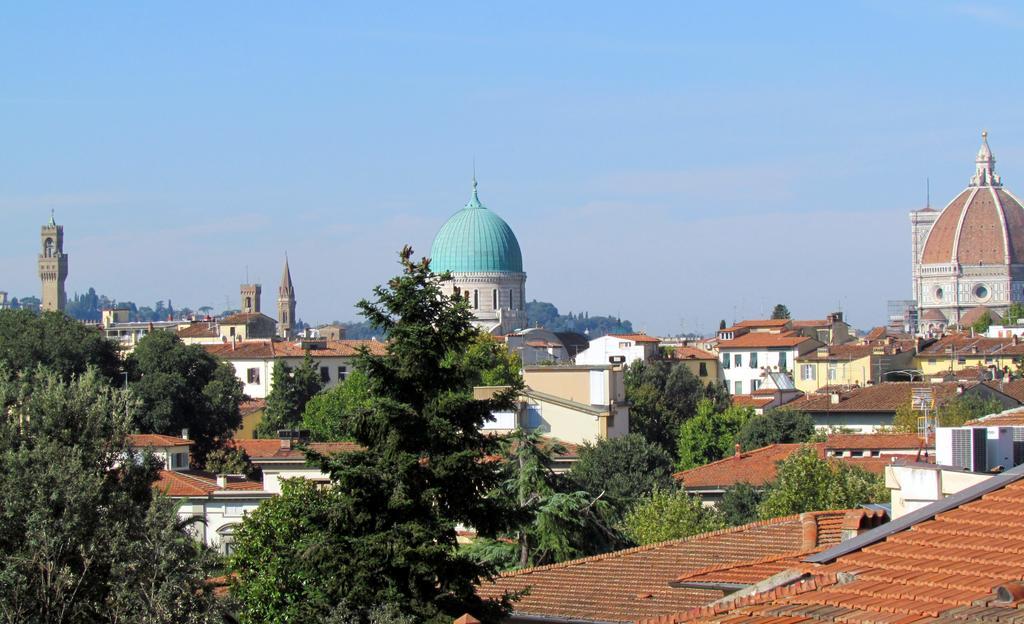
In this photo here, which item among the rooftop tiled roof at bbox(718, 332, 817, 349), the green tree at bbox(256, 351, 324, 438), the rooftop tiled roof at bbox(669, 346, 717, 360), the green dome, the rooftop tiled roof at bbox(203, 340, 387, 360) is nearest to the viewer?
the green tree at bbox(256, 351, 324, 438)

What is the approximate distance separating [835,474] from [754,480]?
21.1 ft

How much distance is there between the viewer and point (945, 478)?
10750mm

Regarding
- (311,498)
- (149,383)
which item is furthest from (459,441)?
(149,383)

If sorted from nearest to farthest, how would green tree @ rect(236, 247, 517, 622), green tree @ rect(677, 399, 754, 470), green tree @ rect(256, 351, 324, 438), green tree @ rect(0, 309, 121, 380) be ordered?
green tree @ rect(236, 247, 517, 622), green tree @ rect(677, 399, 754, 470), green tree @ rect(0, 309, 121, 380), green tree @ rect(256, 351, 324, 438)

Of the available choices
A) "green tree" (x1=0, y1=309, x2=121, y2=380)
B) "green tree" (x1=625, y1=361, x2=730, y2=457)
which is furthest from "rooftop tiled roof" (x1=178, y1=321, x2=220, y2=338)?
"green tree" (x1=0, y1=309, x2=121, y2=380)

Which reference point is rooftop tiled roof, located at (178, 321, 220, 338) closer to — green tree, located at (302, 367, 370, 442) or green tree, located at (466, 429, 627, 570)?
green tree, located at (302, 367, 370, 442)

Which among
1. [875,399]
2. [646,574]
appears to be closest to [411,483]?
[646,574]

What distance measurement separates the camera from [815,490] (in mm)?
28094

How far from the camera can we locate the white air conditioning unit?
441 inches

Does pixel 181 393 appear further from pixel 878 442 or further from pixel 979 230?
pixel 979 230

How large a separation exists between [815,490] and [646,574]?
42.6 ft

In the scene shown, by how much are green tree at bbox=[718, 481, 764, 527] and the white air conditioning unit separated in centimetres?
1976

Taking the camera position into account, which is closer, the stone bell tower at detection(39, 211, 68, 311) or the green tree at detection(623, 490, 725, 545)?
the green tree at detection(623, 490, 725, 545)

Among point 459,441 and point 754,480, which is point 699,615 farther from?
point 754,480
